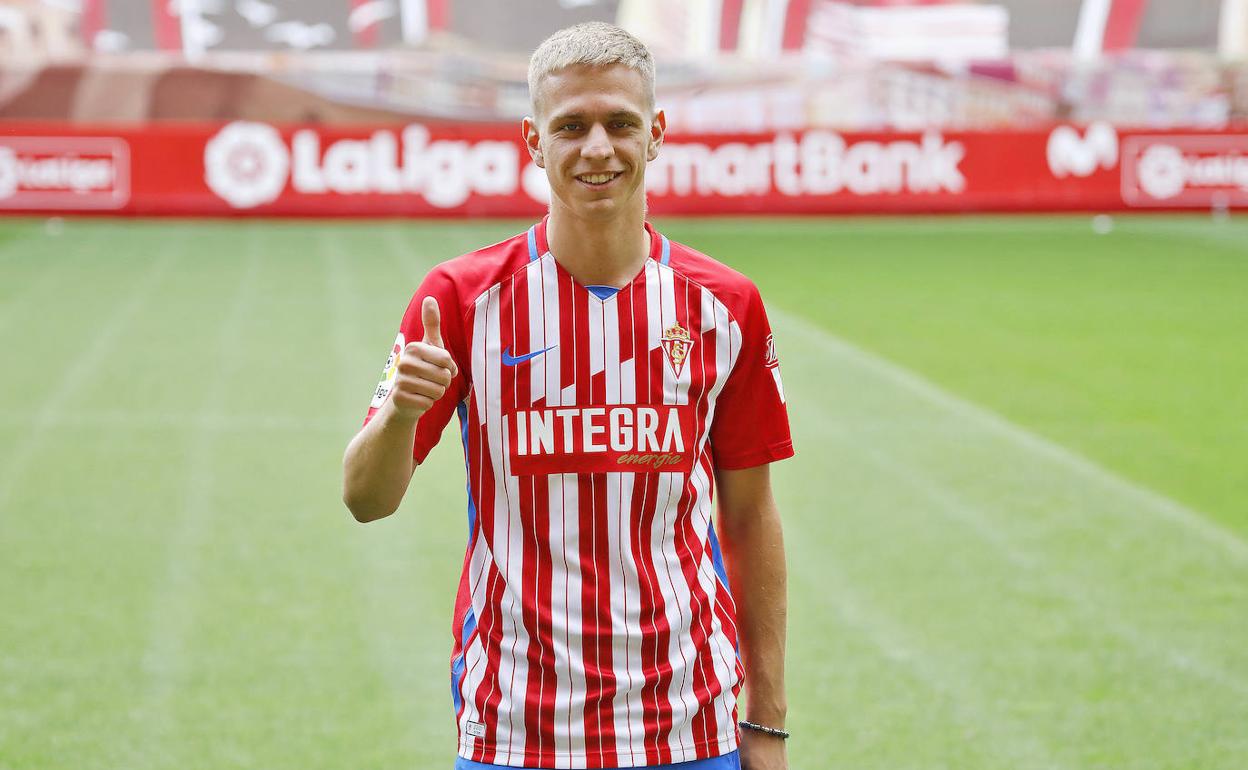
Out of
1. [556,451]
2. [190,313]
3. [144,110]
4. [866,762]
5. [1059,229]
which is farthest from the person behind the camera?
[144,110]

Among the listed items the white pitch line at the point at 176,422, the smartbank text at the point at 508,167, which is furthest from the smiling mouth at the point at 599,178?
the smartbank text at the point at 508,167

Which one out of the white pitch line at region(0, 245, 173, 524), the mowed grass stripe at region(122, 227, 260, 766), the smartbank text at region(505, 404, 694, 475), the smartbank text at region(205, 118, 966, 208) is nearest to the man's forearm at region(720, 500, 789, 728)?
the smartbank text at region(505, 404, 694, 475)

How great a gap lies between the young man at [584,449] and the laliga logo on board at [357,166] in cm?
2348

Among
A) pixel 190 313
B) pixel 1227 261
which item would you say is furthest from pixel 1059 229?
pixel 190 313

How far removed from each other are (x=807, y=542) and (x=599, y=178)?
5775 mm

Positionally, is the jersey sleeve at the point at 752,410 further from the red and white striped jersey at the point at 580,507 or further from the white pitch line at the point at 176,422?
the white pitch line at the point at 176,422

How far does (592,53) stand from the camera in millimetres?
2846

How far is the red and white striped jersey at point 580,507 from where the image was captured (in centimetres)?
293

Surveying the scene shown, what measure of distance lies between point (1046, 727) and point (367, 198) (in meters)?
21.2

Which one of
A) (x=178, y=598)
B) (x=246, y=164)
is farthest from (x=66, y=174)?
(x=178, y=598)

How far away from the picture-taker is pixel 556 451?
9.65ft

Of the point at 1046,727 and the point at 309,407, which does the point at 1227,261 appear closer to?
the point at 309,407

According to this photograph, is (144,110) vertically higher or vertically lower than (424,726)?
higher

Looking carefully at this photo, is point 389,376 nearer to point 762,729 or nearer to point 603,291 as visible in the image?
point 603,291
